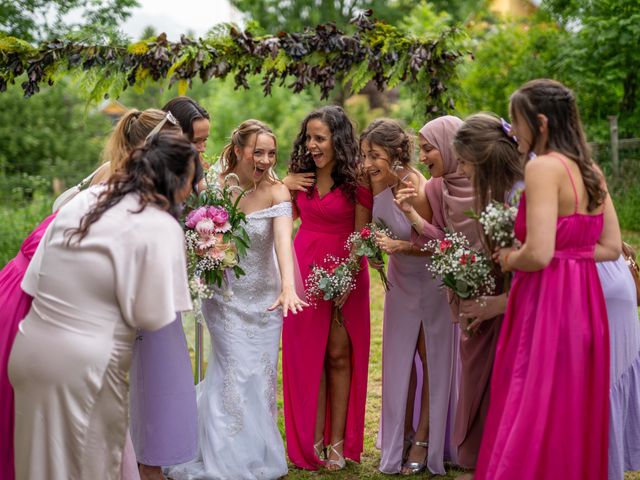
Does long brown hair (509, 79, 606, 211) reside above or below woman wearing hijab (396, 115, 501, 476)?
above

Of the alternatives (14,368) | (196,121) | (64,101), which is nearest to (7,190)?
(196,121)

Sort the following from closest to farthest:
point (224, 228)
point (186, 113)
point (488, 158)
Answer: point (488, 158) → point (224, 228) → point (186, 113)

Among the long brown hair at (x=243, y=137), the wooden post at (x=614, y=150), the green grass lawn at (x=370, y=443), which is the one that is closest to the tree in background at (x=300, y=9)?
the wooden post at (x=614, y=150)

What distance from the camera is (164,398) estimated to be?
5.00 meters

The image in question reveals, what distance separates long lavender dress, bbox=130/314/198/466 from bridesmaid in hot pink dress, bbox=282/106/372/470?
3.36ft

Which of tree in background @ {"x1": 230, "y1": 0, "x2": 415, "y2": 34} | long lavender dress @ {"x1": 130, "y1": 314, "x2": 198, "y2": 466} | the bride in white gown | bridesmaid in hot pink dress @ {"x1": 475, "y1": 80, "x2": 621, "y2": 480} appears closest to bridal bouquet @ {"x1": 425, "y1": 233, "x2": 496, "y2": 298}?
bridesmaid in hot pink dress @ {"x1": 475, "y1": 80, "x2": 621, "y2": 480}

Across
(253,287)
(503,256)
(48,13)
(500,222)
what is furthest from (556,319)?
(48,13)

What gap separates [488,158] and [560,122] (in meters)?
0.61

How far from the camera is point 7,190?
15.0 m

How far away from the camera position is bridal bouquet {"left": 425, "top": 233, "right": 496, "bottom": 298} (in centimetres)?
469

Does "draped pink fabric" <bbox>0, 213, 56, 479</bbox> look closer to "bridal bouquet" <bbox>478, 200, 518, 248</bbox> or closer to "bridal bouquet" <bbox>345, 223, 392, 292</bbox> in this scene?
"bridal bouquet" <bbox>345, 223, 392, 292</bbox>

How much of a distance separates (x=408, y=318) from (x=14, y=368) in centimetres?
280

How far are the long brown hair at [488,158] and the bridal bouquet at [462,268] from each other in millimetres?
301

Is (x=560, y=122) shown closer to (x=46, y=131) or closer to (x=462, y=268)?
(x=462, y=268)
